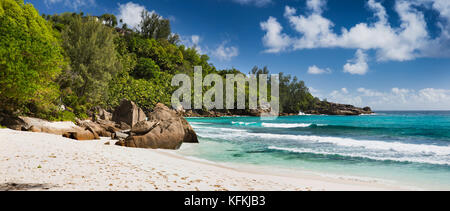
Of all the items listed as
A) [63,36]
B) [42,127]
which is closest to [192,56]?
[63,36]

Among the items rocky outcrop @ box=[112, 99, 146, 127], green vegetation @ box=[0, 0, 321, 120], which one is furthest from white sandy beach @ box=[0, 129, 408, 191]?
rocky outcrop @ box=[112, 99, 146, 127]

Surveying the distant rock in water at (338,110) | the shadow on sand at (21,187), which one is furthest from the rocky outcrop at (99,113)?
the distant rock in water at (338,110)

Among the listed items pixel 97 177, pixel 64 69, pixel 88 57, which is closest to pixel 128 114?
pixel 64 69

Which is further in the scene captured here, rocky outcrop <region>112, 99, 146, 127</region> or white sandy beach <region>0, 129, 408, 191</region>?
rocky outcrop <region>112, 99, 146, 127</region>

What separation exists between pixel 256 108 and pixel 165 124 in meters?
83.7

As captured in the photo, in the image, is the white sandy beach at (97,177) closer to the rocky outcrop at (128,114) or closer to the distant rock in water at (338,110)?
the rocky outcrop at (128,114)

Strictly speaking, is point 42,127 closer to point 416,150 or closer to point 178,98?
point 416,150

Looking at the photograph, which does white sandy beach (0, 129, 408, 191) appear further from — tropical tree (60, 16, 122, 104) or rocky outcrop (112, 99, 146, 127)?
tropical tree (60, 16, 122, 104)

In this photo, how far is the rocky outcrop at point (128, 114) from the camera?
25188 mm

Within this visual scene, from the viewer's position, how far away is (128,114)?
25578 millimetres

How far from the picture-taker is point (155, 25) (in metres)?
105

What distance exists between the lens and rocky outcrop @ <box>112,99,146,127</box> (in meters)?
25.2

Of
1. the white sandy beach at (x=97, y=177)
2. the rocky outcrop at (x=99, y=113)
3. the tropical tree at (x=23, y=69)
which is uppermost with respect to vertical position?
the tropical tree at (x=23, y=69)

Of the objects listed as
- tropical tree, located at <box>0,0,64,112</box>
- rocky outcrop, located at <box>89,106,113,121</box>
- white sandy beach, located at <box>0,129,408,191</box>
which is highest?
tropical tree, located at <box>0,0,64,112</box>
